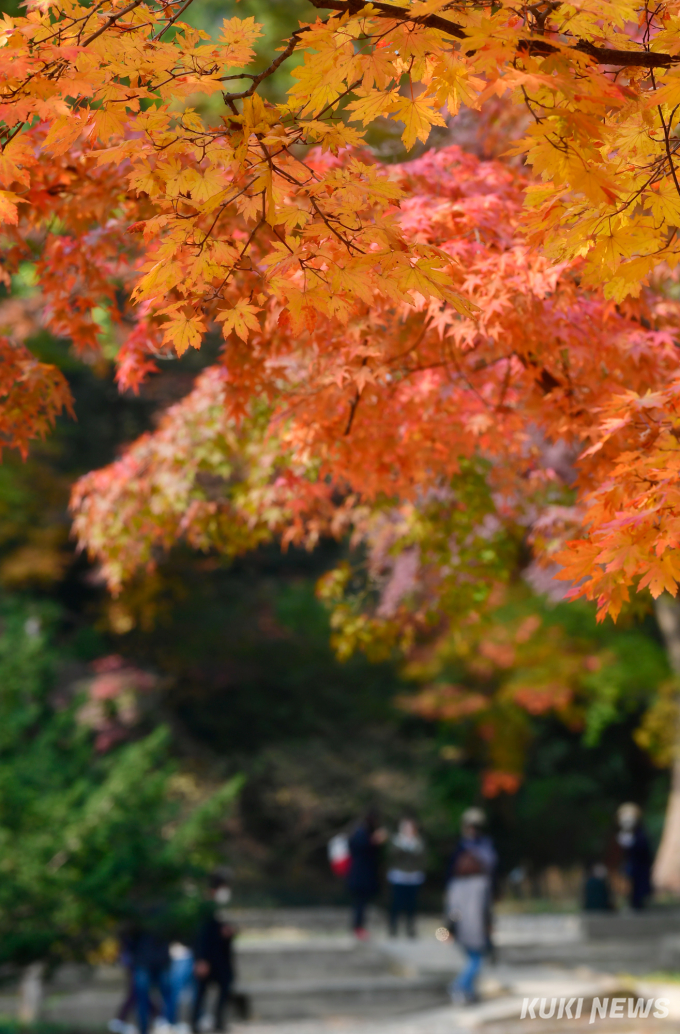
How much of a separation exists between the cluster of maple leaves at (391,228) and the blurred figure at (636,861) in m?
10.4

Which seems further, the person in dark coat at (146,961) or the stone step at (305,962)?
the stone step at (305,962)

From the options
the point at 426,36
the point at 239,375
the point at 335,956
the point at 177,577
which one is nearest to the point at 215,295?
the point at 426,36

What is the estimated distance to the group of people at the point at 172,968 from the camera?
30.1 ft

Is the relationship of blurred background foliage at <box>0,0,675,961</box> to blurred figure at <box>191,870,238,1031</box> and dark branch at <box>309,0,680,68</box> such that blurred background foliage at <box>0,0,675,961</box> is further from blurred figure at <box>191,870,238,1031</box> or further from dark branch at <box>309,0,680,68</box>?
dark branch at <box>309,0,680,68</box>

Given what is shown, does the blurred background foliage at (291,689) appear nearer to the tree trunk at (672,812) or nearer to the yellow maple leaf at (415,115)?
the tree trunk at (672,812)

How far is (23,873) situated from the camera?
7891 mm

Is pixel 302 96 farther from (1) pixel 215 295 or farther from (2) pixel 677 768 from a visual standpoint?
(2) pixel 677 768

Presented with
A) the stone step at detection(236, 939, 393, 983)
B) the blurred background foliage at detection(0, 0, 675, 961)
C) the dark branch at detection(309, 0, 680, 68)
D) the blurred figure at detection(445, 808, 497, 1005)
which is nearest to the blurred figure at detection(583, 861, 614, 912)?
the blurred background foliage at detection(0, 0, 675, 961)

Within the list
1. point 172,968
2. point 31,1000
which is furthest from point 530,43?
point 31,1000

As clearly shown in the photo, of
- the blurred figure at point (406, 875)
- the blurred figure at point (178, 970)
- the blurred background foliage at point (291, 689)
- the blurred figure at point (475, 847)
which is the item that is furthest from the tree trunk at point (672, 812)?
the blurred figure at point (178, 970)

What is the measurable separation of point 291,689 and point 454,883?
29.3 feet

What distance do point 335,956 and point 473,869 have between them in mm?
2688

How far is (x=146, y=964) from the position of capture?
9.17 m

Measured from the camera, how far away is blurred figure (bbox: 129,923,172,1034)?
30.0 feet
